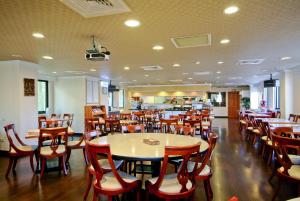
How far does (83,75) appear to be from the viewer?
8.97 meters

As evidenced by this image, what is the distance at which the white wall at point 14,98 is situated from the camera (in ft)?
18.6

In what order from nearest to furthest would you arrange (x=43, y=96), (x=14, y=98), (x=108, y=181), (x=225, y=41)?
(x=108, y=181) < (x=225, y=41) < (x=14, y=98) < (x=43, y=96)

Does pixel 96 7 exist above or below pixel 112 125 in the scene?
above

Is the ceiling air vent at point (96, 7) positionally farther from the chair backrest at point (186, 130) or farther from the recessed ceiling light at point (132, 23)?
the chair backrest at point (186, 130)

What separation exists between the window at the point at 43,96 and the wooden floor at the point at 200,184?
4182 millimetres

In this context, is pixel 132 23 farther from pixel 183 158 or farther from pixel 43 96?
pixel 43 96

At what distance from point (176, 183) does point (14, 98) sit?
5.32 m

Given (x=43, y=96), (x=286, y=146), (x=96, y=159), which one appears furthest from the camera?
(x=43, y=96)

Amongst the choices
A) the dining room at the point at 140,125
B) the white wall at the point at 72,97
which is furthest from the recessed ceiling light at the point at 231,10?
the white wall at the point at 72,97

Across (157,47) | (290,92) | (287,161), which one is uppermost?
(157,47)

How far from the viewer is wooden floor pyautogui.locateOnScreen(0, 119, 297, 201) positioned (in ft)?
10.4

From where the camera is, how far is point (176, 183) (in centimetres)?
231

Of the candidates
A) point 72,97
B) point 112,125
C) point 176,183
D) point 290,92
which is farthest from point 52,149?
Answer: point 290,92

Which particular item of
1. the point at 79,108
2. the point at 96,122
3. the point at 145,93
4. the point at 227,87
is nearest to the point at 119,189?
the point at 96,122
